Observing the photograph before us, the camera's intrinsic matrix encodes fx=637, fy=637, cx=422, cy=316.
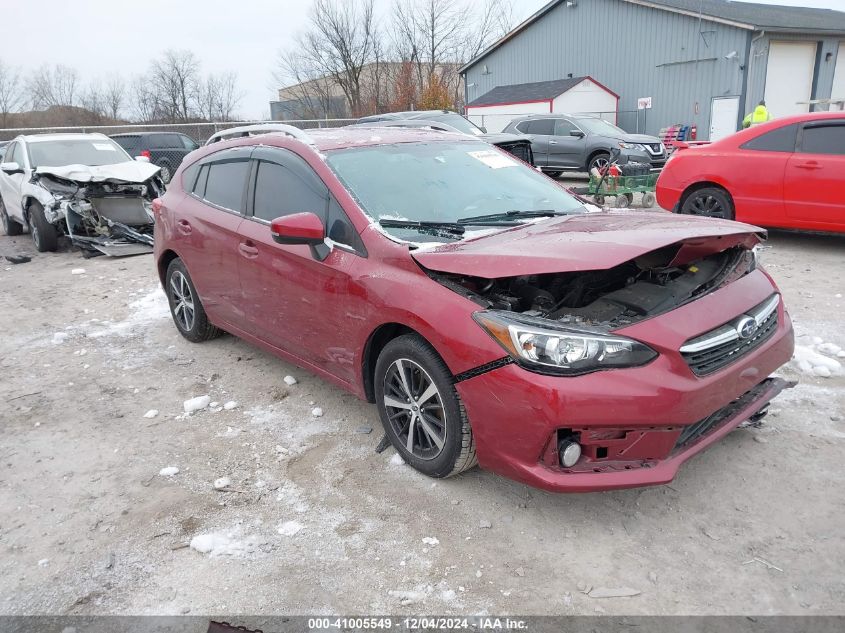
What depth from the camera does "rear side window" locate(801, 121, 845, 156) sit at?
23.2 ft

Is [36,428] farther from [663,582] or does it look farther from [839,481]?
[839,481]

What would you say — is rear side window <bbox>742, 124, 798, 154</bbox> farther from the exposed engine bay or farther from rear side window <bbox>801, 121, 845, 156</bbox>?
the exposed engine bay

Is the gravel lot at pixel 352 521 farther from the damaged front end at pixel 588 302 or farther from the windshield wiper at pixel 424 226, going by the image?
the windshield wiper at pixel 424 226

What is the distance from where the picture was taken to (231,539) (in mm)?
2969

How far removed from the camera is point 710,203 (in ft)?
26.6

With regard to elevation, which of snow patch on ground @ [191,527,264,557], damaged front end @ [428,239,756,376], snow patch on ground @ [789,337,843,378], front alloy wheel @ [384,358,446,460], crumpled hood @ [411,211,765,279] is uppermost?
crumpled hood @ [411,211,765,279]

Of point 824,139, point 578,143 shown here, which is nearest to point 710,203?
point 824,139

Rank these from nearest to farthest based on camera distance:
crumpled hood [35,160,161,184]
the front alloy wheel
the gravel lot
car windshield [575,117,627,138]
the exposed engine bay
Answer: the gravel lot
the exposed engine bay
the front alloy wheel
crumpled hood [35,160,161,184]
car windshield [575,117,627,138]

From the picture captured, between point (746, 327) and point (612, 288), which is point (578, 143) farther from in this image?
point (746, 327)

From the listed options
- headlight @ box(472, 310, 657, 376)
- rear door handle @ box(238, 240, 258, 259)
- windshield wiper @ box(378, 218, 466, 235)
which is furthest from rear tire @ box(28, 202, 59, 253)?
headlight @ box(472, 310, 657, 376)

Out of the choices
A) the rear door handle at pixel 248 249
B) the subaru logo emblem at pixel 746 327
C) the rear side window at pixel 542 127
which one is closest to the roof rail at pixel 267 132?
the rear door handle at pixel 248 249

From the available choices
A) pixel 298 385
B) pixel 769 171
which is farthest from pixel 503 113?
pixel 298 385

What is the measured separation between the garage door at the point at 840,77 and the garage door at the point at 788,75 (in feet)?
4.78

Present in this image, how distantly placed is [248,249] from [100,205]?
270 inches
